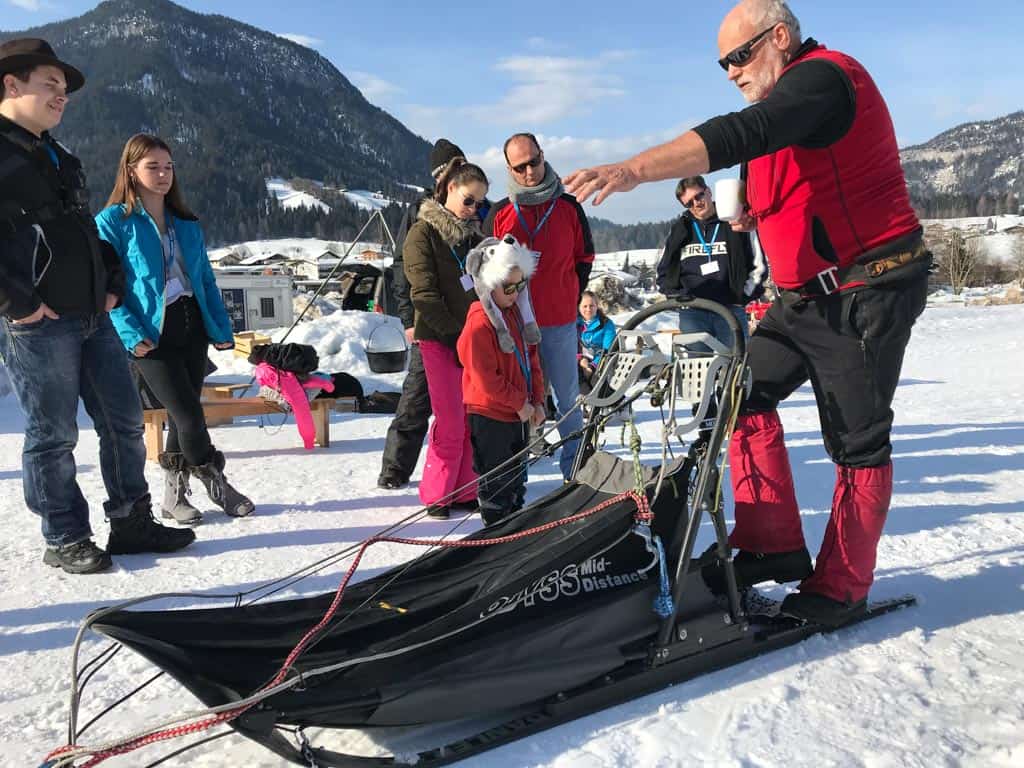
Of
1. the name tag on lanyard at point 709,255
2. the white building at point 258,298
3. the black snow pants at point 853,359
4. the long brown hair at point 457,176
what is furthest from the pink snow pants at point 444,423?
the white building at point 258,298

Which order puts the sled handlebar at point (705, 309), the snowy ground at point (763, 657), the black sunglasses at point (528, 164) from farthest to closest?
1. the black sunglasses at point (528, 164)
2. the sled handlebar at point (705, 309)
3. the snowy ground at point (763, 657)

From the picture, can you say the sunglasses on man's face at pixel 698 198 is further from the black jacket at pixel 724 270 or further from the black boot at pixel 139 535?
the black boot at pixel 139 535

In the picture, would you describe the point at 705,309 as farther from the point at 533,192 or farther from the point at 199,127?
the point at 199,127

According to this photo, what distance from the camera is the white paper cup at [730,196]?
8.53 feet

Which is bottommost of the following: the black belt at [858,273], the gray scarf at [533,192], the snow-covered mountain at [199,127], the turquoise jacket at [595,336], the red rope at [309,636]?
the red rope at [309,636]

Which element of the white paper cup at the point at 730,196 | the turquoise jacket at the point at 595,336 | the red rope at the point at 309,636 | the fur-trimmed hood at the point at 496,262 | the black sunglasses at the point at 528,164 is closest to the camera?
the red rope at the point at 309,636

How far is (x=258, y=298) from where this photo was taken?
1962 inches

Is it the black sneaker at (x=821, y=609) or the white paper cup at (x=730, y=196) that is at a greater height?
the white paper cup at (x=730, y=196)

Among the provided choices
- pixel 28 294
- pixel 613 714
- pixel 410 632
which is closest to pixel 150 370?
pixel 28 294

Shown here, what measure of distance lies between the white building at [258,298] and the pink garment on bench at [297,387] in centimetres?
4333

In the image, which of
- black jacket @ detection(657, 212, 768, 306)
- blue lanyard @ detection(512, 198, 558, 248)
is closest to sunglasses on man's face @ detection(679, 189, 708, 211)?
black jacket @ detection(657, 212, 768, 306)

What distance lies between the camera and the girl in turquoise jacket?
3576 millimetres

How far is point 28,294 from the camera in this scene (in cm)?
289

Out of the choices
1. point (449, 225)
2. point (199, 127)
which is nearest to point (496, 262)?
point (449, 225)
